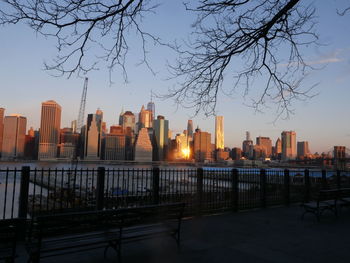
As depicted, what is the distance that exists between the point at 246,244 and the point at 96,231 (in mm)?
3350

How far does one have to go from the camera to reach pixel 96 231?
554cm

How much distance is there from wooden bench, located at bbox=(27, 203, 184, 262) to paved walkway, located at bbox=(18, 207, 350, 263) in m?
0.36

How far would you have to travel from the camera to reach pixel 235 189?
36.0 ft

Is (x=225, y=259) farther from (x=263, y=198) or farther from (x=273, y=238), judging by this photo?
(x=263, y=198)

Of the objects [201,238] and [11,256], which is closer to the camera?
[11,256]

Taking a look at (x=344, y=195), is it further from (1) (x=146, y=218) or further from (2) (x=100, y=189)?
(2) (x=100, y=189)

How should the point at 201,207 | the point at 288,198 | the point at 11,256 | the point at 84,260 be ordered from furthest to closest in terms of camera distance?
the point at 288,198, the point at 201,207, the point at 84,260, the point at 11,256

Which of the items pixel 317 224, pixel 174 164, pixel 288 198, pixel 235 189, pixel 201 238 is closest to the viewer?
pixel 201 238

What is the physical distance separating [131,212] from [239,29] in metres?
4.51

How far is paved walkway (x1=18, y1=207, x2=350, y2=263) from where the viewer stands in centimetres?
537

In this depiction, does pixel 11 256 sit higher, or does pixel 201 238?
pixel 11 256

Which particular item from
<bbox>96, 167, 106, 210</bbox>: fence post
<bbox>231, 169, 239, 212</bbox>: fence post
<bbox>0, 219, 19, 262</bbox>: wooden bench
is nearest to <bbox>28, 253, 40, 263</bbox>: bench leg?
<bbox>0, 219, 19, 262</bbox>: wooden bench

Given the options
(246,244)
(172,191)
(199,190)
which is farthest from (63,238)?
(172,191)

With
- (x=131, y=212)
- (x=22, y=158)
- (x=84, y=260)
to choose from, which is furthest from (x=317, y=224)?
(x=22, y=158)
